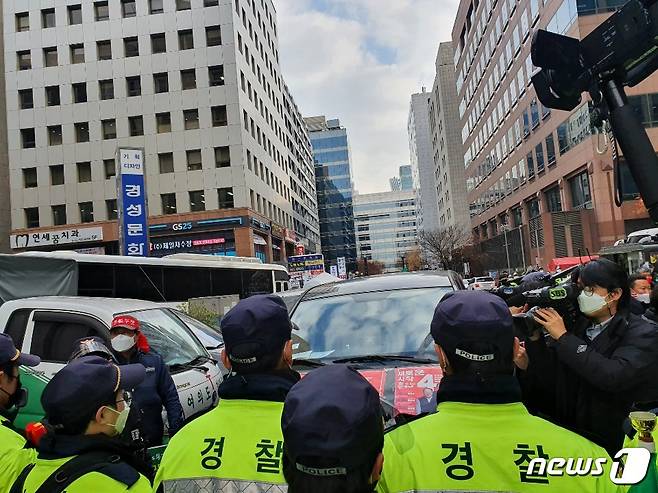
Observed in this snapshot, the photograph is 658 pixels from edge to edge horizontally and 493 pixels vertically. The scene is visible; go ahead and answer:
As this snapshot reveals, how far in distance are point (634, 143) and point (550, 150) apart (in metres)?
36.6

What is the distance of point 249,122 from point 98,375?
4095cm

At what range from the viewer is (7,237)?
1544 inches

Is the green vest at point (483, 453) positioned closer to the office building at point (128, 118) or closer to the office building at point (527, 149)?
the office building at point (527, 149)

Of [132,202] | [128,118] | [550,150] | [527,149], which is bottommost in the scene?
[132,202]

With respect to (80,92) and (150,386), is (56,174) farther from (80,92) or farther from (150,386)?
(150,386)

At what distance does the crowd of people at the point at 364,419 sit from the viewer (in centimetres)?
136

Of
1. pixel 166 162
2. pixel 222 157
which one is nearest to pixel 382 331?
pixel 222 157

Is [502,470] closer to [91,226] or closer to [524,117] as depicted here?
[91,226]

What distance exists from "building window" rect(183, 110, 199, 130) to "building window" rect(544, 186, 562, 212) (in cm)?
2722

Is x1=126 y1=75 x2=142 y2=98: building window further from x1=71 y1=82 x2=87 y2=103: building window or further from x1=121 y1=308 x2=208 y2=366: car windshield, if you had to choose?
x1=121 y1=308 x2=208 y2=366: car windshield

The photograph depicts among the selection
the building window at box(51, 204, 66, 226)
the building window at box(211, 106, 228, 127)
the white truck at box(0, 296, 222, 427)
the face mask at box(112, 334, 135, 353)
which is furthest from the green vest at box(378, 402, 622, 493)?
the building window at box(51, 204, 66, 226)

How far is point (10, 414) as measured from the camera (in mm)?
3045

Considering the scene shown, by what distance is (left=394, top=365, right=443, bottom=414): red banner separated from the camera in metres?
3.09

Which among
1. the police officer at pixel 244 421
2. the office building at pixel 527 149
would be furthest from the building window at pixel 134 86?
the police officer at pixel 244 421
